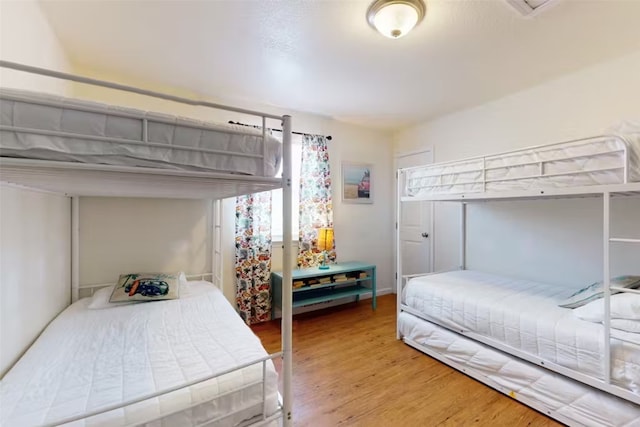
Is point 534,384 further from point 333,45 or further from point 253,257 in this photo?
point 333,45

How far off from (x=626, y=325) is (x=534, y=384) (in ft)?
2.03

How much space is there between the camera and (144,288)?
2230 mm

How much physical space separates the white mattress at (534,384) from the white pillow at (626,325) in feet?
1.23

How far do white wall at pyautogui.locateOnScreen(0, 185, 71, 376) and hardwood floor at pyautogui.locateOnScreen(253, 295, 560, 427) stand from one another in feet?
5.16

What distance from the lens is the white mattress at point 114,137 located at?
786mm

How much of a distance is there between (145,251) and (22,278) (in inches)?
44.2

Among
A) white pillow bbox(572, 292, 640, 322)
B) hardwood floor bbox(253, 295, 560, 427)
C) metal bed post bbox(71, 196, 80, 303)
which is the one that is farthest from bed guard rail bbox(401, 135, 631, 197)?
metal bed post bbox(71, 196, 80, 303)

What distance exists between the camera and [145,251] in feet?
8.61

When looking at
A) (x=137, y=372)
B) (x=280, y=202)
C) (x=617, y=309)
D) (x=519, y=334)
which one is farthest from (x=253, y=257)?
(x=617, y=309)

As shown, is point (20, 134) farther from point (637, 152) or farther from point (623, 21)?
point (623, 21)

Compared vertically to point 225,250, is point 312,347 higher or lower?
lower

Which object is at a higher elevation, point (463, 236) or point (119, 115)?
point (119, 115)

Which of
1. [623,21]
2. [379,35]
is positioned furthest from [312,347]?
[623,21]

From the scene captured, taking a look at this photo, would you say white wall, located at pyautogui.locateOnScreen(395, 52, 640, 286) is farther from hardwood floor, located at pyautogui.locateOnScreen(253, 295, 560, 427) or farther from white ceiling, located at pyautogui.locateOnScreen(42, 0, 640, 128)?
hardwood floor, located at pyautogui.locateOnScreen(253, 295, 560, 427)
